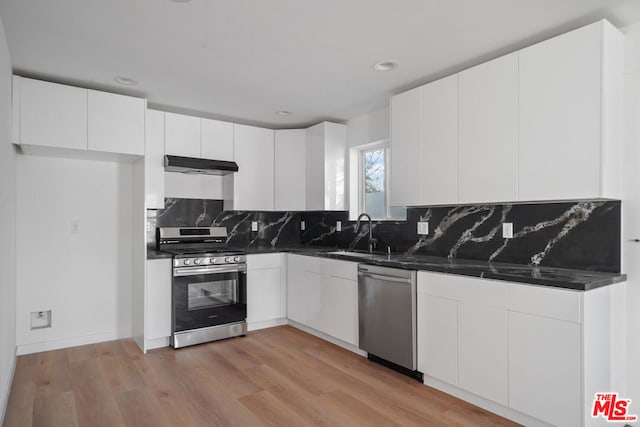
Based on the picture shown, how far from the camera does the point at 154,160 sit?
383 centimetres

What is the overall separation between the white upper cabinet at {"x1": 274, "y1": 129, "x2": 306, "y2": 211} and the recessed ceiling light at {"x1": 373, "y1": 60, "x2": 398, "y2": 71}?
184 cm

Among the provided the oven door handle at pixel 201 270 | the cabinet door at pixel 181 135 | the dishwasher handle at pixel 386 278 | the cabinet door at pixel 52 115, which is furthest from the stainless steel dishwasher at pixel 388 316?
the cabinet door at pixel 52 115

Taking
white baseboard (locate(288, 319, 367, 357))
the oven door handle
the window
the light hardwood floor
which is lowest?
the light hardwood floor

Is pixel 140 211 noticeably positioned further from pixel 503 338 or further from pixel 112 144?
pixel 503 338

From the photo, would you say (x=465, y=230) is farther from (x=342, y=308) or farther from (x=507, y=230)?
(x=342, y=308)

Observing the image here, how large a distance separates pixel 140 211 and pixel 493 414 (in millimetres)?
3388

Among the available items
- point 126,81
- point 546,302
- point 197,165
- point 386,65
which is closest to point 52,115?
point 126,81

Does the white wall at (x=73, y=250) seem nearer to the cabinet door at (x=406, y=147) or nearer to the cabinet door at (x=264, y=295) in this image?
the cabinet door at (x=264, y=295)

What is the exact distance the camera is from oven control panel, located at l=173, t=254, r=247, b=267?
376 centimetres

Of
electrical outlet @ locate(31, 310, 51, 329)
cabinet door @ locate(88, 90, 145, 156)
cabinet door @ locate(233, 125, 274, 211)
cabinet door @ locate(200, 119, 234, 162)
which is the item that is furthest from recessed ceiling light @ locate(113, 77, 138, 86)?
electrical outlet @ locate(31, 310, 51, 329)

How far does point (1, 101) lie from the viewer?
2.38 m

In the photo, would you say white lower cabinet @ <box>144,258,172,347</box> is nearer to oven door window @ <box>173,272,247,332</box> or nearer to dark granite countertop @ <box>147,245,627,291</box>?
oven door window @ <box>173,272,247,332</box>

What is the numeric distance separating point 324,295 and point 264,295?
80cm

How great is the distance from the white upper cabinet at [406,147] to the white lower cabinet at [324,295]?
0.77 m
